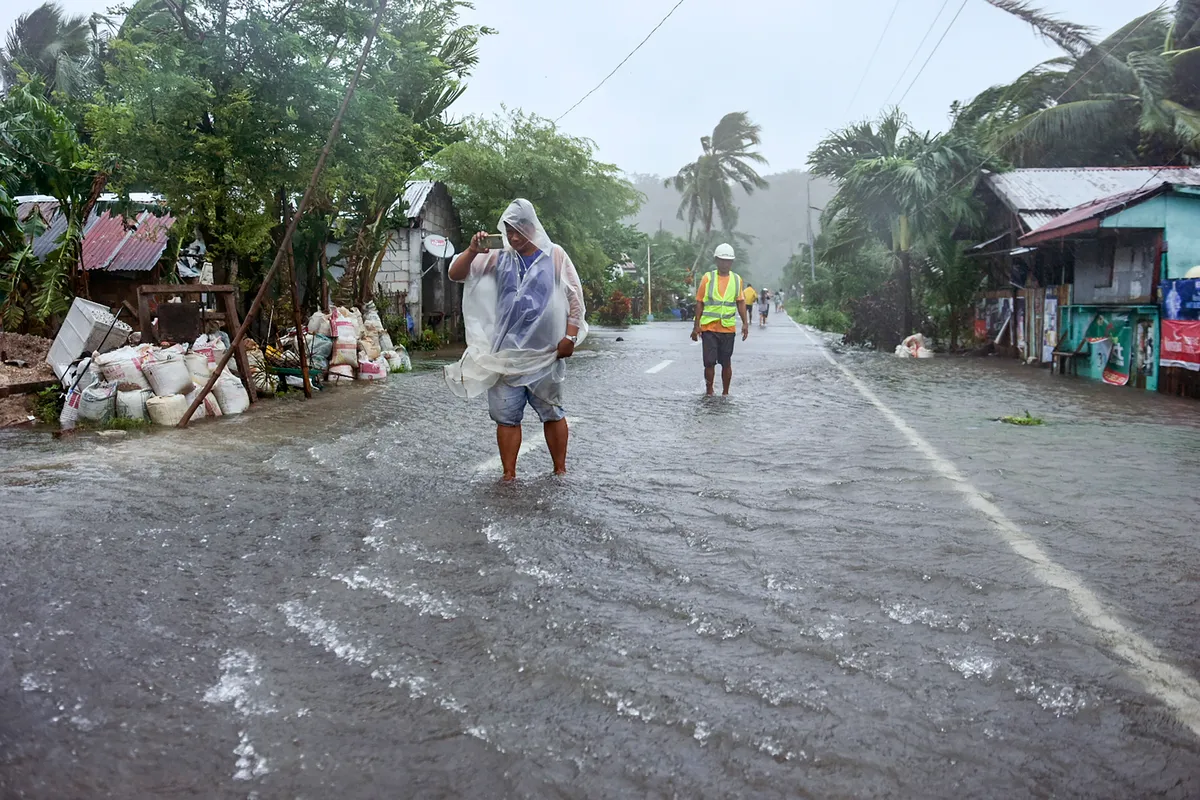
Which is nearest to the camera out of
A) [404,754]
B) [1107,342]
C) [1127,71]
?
[404,754]

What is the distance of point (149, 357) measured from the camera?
10016 mm

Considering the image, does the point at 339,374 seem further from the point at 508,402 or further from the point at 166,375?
the point at 508,402

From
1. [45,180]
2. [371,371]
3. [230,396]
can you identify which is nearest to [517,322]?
[230,396]

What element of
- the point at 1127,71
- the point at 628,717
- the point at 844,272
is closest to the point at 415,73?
the point at 628,717

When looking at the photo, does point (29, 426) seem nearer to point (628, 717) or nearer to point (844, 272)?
point (628, 717)

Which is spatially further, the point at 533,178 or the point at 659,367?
the point at 533,178

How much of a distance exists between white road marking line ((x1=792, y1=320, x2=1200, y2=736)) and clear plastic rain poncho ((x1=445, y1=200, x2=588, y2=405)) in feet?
8.48


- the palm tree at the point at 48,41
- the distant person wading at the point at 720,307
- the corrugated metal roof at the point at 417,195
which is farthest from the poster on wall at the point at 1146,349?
the palm tree at the point at 48,41

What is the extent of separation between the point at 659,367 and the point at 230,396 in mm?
7691

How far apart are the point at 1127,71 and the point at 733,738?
29.2 m

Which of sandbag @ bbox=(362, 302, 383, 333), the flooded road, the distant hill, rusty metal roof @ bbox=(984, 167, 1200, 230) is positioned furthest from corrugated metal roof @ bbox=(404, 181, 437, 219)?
the distant hill

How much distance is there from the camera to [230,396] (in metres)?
10.5

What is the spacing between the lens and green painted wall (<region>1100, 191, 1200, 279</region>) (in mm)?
13148

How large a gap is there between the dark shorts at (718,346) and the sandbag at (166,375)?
535 centimetres
